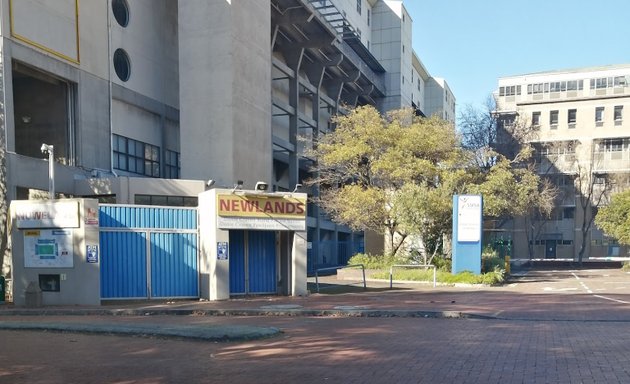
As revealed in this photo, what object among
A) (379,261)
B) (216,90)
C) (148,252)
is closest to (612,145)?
(379,261)

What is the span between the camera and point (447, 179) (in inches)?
1093

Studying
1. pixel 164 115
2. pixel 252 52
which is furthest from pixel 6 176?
pixel 252 52

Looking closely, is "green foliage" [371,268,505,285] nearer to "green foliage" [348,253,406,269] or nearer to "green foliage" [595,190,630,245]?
"green foliage" [348,253,406,269]

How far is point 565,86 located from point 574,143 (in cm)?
876

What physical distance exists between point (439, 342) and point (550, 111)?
63640 mm

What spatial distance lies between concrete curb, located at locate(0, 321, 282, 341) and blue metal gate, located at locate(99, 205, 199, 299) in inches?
209

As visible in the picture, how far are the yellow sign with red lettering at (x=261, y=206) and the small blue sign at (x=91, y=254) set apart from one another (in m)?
3.74

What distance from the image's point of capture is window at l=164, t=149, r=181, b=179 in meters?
31.6

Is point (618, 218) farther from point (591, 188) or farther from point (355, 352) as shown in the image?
point (355, 352)

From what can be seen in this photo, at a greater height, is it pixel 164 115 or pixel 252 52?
pixel 252 52

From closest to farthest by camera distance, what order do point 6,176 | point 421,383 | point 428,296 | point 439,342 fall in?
point 421,383 < point 439,342 < point 428,296 < point 6,176

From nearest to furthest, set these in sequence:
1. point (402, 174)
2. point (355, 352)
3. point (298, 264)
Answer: point (355, 352)
point (298, 264)
point (402, 174)

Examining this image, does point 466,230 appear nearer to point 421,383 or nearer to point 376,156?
point 376,156

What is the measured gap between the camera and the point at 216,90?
1125 inches
